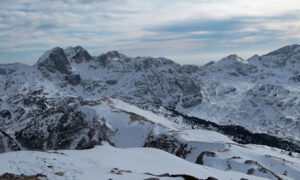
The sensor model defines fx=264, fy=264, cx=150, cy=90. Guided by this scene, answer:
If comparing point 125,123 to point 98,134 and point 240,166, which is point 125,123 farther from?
point 240,166

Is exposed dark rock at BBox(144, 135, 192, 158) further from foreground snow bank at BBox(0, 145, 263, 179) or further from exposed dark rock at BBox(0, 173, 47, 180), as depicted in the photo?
exposed dark rock at BBox(0, 173, 47, 180)

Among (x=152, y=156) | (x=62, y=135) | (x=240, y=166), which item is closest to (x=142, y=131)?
(x=62, y=135)

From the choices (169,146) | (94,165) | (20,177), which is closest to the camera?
(20,177)

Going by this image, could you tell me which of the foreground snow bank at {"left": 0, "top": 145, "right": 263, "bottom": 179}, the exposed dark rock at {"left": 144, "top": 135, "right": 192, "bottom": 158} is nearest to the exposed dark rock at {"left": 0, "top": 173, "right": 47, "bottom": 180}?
the foreground snow bank at {"left": 0, "top": 145, "right": 263, "bottom": 179}

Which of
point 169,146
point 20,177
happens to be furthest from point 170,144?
point 20,177

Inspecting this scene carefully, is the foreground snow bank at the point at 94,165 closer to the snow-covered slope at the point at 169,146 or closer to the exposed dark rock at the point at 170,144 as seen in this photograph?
the snow-covered slope at the point at 169,146

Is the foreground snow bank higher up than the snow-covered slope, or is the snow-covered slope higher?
the foreground snow bank

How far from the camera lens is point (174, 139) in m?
143

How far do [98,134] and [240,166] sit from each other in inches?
4055

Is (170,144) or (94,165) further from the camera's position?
(170,144)

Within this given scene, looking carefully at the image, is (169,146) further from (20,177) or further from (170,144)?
(20,177)

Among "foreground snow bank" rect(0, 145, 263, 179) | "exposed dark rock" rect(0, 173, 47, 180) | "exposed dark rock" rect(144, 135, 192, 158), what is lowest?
"exposed dark rock" rect(144, 135, 192, 158)

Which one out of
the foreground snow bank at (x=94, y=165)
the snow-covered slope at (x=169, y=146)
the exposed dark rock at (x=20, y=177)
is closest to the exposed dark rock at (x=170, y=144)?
the snow-covered slope at (x=169, y=146)

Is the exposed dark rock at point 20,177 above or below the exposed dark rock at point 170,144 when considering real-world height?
above
